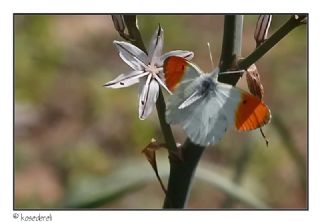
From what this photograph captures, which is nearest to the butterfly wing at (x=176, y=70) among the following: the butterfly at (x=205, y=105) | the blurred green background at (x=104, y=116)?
the butterfly at (x=205, y=105)

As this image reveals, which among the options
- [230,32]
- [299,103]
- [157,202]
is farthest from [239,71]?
[299,103]

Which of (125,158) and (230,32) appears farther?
(125,158)

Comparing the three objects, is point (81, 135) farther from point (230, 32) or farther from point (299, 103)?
point (230, 32)

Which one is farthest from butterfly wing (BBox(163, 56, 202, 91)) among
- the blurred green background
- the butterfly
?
the blurred green background

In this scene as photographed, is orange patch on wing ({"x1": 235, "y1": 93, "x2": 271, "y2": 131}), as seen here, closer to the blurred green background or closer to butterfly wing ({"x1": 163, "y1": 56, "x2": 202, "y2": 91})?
butterfly wing ({"x1": 163, "y1": 56, "x2": 202, "y2": 91})

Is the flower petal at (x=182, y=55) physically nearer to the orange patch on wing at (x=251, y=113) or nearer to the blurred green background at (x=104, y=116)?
the orange patch on wing at (x=251, y=113)
